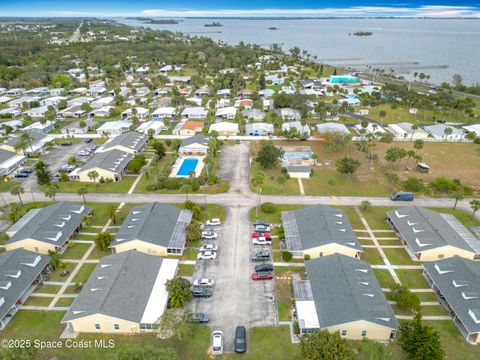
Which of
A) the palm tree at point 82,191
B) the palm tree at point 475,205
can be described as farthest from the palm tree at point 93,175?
the palm tree at point 475,205

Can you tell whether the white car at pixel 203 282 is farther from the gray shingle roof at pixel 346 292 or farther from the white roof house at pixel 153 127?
the white roof house at pixel 153 127

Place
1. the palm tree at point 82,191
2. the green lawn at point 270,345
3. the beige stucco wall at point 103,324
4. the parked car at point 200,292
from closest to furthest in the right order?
1. the green lawn at point 270,345
2. the beige stucco wall at point 103,324
3. the parked car at point 200,292
4. the palm tree at point 82,191

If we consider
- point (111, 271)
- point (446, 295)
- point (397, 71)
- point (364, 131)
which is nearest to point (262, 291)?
point (111, 271)

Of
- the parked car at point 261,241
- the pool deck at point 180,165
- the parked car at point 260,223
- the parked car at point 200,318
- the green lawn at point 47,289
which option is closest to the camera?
the parked car at point 200,318

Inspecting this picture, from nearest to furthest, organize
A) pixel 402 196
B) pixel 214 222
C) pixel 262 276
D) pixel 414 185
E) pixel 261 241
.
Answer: pixel 262 276 < pixel 261 241 < pixel 214 222 < pixel 402 196 < pixel 414 185

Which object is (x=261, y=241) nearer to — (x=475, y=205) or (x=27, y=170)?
(x=475, y=205)

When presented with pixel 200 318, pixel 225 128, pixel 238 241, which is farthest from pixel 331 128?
pixel 200 318
